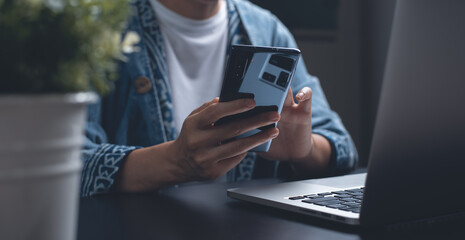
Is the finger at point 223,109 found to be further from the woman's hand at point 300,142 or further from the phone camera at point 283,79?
the woman's hand at point 300,142

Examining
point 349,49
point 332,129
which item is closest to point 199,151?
point 332,129

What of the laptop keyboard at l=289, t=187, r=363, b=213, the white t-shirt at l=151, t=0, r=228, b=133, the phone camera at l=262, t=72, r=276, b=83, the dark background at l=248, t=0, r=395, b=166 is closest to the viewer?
the laptop keyboard at l=289, t=187, r=363, b=213

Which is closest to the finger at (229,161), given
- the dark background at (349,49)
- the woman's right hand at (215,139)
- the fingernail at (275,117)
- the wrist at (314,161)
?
the woman's right hand at (215,139)

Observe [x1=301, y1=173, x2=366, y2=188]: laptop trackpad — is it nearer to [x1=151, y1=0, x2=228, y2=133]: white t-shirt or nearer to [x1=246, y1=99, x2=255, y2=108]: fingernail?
[x1=246, y1=99, x2=255, y2=108]: fingernail

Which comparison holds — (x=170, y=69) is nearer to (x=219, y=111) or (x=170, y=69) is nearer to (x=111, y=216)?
(x=219, y=111)

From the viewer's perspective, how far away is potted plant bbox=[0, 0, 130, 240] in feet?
1.03

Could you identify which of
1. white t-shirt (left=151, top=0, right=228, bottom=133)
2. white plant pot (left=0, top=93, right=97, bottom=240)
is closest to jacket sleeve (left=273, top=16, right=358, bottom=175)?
white t-shirt (left=151, top=0, right=228, bottom=133)

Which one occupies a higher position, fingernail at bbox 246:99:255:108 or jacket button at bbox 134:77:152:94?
fingernail at bbox 246:99:255:108

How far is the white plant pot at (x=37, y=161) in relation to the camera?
1.03 feet

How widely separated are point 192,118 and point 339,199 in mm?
253

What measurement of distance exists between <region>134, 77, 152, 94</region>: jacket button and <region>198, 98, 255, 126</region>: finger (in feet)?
1.35

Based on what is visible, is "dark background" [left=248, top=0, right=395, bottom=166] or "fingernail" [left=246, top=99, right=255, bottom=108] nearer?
"fingernail" [left=246, top=99, right=255, bottom=108]

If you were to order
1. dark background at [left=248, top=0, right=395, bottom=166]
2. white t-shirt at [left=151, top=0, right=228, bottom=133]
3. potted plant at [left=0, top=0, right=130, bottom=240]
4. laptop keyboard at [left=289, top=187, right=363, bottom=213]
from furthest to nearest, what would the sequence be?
dark background at [left=248, top=0, right=395, bottom=166], white t-shirt at [left=151, top=0, right=228, bottom=133], laptop keyboard at [left=289, top=187, right=363, bottom=213], potted plant at [left=0, top=0, right=130, bottom=240]

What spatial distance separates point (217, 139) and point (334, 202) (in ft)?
0.69
